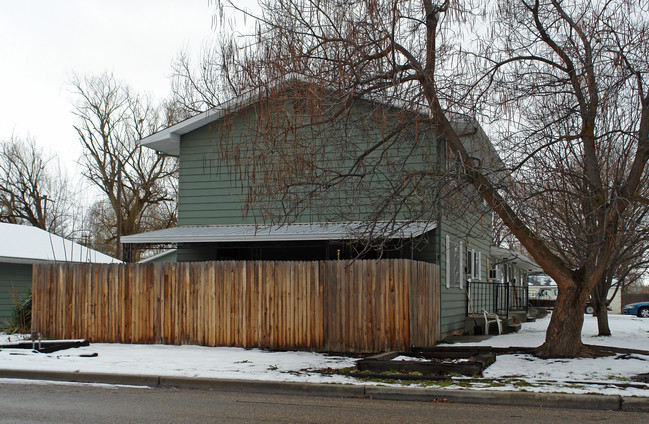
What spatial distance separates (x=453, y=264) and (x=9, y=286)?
1424cm

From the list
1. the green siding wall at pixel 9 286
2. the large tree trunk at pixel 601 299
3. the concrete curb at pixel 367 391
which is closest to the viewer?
the concrete curb at pixel 367 391

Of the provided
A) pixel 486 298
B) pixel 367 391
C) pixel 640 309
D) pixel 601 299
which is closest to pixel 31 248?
pixel 486 298

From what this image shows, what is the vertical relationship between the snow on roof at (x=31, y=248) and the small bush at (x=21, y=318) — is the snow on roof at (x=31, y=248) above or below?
above

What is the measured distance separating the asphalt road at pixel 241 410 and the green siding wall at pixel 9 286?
43.6ft

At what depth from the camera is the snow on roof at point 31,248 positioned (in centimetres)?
2047

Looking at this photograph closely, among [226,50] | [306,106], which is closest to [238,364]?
[306,106]

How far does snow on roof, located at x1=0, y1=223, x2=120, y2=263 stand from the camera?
20.5m

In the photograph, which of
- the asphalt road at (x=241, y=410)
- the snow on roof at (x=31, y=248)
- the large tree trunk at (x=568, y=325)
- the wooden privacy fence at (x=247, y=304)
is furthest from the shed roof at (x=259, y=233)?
the asphalt road at (x=241, y=410)

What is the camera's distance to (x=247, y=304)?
13961mm

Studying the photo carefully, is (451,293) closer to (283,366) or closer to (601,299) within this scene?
(601,299)

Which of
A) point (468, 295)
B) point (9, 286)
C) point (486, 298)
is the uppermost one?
point (9, 286)

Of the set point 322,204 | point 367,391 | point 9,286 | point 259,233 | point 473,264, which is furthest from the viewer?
point 9,286

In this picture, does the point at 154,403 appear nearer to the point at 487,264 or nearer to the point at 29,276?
the point at 29,276

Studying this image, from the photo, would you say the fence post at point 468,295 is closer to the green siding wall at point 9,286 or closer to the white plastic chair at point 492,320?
the white plastic chair at point 492,320
